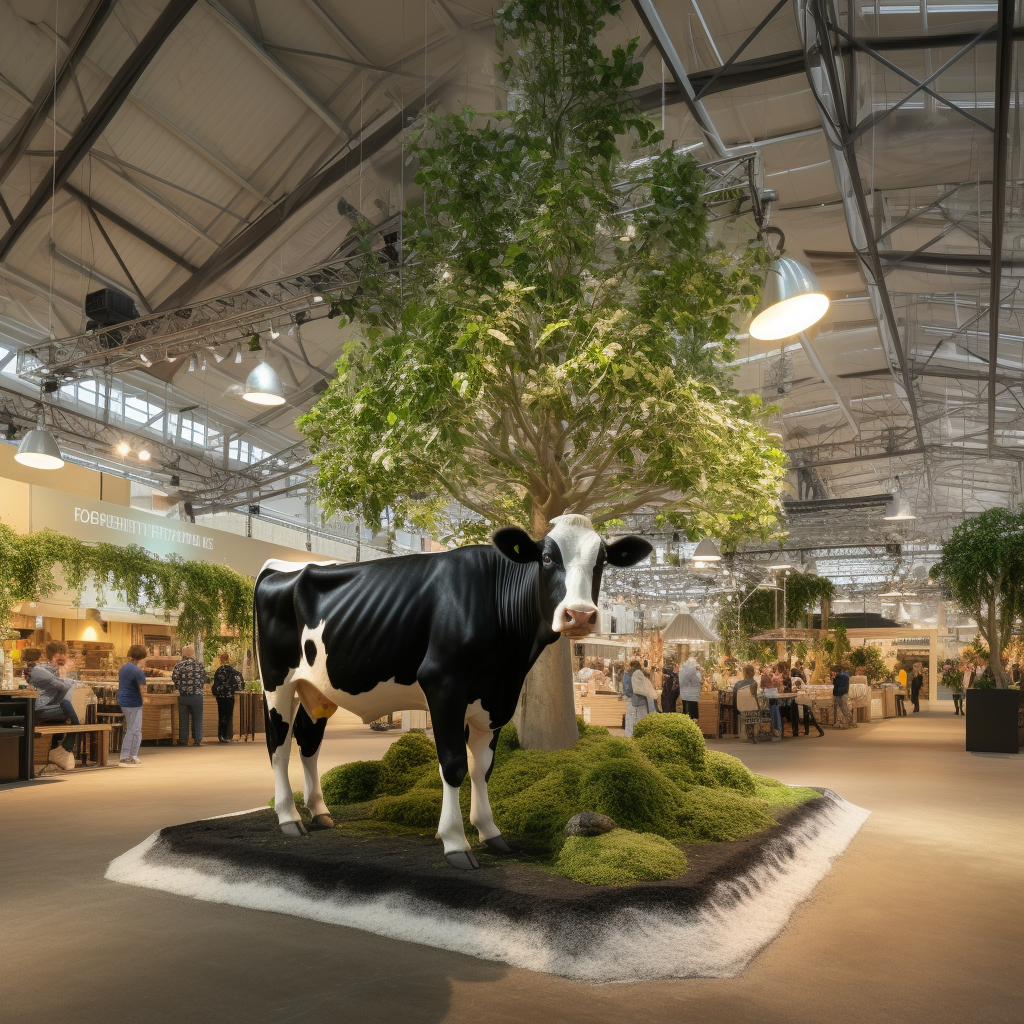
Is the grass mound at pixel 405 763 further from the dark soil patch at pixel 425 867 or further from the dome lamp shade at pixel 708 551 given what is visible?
the dome lamp shade at pixel 708 551

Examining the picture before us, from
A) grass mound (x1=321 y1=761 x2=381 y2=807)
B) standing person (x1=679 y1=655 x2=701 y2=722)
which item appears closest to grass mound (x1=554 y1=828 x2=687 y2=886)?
grass mound (x1=321 y1=761 x2=381 y2=807)

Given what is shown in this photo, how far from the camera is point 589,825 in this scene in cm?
439

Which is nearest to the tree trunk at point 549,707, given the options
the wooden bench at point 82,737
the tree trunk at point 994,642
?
the wooden bench at point 82,737

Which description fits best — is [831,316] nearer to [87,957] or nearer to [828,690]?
[828,690]

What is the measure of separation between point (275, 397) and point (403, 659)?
812 centimetres

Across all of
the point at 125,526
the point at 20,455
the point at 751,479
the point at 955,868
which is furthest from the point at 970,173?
the point at 125,526

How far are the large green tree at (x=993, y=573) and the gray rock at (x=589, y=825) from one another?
37.1ft

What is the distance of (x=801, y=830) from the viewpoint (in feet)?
18.0

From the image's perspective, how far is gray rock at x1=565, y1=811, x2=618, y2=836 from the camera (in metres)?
4.38

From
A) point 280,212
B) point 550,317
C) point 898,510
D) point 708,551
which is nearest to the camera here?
point 550,317

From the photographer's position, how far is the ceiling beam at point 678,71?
7.32 metres

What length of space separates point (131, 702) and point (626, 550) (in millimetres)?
9510

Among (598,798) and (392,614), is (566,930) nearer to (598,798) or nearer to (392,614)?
(598,798)

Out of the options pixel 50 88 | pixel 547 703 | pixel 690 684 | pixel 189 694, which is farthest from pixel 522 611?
pixel 189 694
